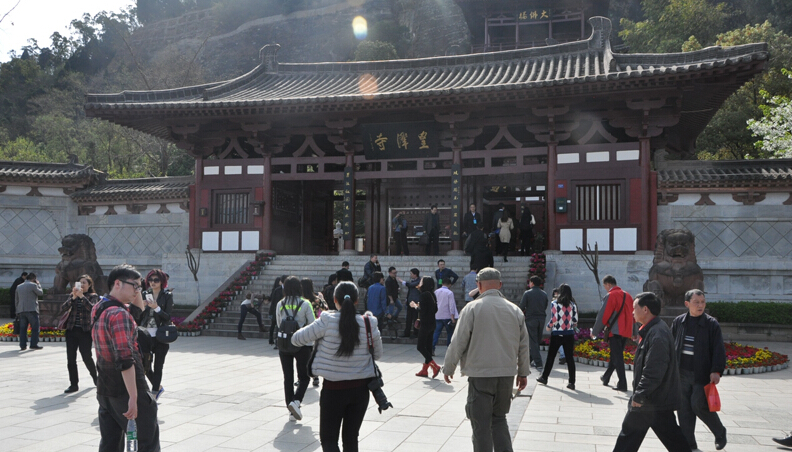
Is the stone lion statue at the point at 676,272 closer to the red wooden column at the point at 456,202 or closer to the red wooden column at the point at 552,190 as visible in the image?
the red wooden column at the point at 552,190

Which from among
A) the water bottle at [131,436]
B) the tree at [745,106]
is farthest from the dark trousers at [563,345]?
the tree at [745,106]

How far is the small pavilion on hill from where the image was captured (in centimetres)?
1550

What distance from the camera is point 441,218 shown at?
847 inches

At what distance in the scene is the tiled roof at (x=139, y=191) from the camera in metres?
19.2

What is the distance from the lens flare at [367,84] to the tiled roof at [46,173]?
377 inches

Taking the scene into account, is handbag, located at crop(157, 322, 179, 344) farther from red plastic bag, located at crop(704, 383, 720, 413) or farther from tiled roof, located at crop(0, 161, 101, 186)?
tiled roof, located at crop(0, 161, 101, 186)

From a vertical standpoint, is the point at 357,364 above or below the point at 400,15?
below

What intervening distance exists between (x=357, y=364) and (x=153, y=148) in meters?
34.9

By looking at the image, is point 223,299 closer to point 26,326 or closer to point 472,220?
point 26,326

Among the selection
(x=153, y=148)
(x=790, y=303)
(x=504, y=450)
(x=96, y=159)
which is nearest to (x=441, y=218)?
(x=790, y=303)

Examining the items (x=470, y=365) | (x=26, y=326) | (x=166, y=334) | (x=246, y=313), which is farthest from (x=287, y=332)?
(x=26, y=326)

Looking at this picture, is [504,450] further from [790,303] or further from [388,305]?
[790,303]

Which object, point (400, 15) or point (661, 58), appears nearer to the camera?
point (661, 58)

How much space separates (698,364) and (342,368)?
3254 millimetres
